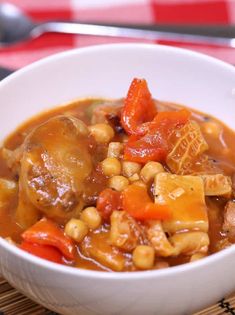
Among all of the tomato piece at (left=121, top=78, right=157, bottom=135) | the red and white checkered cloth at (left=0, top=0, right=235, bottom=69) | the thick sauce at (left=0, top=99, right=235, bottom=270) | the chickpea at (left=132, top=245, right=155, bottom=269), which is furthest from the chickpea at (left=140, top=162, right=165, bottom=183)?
the red and white checkered cloth at (left=0, top=0, right=235, bottom=69)

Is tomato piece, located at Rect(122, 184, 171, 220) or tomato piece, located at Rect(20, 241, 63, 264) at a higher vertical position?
tomato piece, located at Rect(122, 184, 171, 220)

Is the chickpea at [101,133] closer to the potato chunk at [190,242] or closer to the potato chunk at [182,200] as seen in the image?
the potato chunk at [182,200]

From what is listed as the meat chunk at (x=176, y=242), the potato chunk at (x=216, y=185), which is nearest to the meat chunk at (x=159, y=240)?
the meat chunk at (x=176, y=242)

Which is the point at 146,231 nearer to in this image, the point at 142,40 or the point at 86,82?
the point at 86,82

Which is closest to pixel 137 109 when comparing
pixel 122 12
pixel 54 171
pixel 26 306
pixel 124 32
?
pixel 54 171

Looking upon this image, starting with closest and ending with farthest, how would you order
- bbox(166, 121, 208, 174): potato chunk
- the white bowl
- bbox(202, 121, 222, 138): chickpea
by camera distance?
the white bowl → bbox(166, 121, 208, 174): potato chunk → bbox(202, 121, 222, 138): chickpea

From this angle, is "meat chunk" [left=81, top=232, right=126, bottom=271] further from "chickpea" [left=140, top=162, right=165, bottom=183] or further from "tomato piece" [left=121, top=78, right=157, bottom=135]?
"tomato piece" [left=121, top=78, right=157, bottom=135]

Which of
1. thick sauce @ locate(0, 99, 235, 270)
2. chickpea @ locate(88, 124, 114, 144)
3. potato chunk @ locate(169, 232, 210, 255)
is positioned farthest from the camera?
chickpea @ locate(88, 124, 114, 144)
